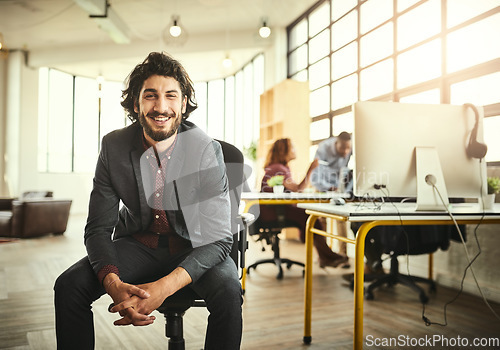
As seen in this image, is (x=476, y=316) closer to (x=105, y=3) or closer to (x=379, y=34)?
(x=379, y=34)

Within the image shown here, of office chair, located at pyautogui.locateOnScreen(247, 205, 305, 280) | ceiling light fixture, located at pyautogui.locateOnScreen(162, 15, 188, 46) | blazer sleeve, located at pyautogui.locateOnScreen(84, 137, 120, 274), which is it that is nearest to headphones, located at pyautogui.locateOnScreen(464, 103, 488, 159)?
blazer sleeve, located at pyautogui.locateOnScreen(84, 137, 120, 274)

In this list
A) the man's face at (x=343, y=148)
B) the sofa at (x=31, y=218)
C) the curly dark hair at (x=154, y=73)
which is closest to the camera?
the curly dark hair at (x=154, y=73)

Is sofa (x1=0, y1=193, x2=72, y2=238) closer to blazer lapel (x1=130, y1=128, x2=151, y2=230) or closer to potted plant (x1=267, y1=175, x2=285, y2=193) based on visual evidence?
potted plant (x1=267, y1=175, x2=285, y2=193)

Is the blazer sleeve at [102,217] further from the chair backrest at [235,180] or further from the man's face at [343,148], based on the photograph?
the man's face at [343,148]

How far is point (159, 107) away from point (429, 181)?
49.4 inches

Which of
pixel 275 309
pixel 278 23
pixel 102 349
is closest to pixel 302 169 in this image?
pixel 278 23

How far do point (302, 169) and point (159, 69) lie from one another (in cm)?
468

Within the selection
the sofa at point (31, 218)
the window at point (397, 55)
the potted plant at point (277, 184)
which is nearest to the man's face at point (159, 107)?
the potted plant at point (277, 184)

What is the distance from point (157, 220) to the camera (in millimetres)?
1500

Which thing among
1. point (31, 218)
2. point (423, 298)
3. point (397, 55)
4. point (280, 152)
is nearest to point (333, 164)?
point (280, 152)

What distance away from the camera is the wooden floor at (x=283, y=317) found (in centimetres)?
213

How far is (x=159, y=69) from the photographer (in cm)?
157

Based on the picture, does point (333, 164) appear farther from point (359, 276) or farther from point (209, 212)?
point (209, 212)

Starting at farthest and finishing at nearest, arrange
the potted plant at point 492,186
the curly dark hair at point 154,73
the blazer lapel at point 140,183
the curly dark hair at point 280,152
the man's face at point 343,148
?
1. the man's face at point 343,148
2. the curly dark hair at point 280,152
3. the potted plant at point 492,186
4. the curly dark hair at point 154,73
5. the blazer lapel at point 140,183
